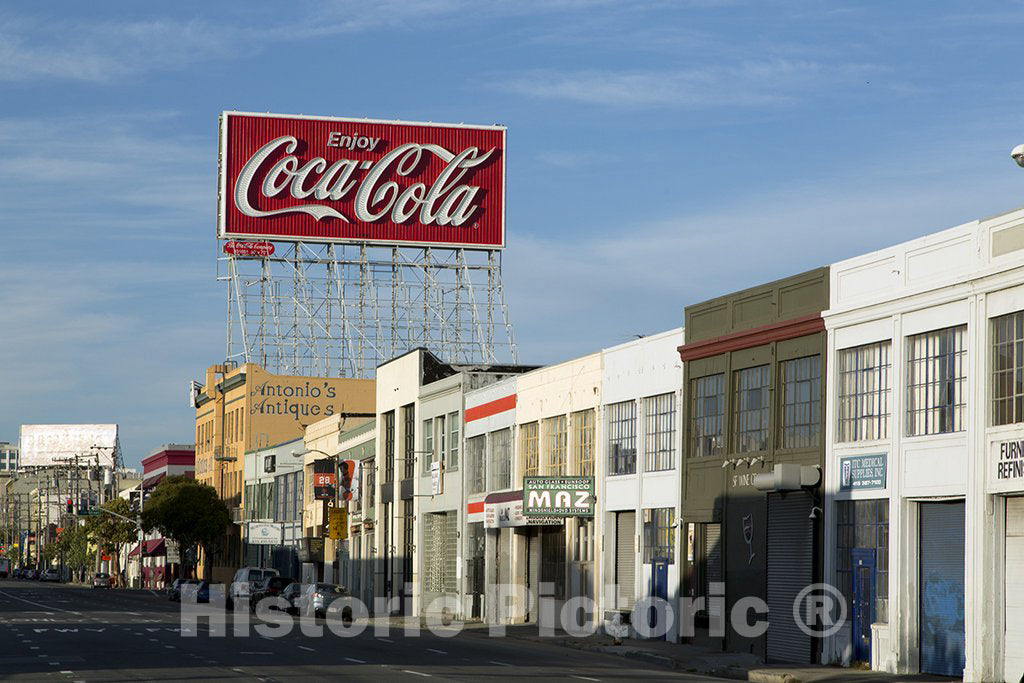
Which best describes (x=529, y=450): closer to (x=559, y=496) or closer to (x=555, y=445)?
(x=555, y=445)

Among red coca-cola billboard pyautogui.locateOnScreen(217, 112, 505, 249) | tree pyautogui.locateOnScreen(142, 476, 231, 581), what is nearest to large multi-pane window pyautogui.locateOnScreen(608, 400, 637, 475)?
red coca-cola billboard pyautogui.locateOnScreen(217, 112, 505, 249)

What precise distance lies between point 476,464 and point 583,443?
466 inches

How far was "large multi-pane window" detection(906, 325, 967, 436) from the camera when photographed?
109 ft

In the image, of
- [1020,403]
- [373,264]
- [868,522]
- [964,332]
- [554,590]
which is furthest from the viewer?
[373,264]

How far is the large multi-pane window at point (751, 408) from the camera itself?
4084cm

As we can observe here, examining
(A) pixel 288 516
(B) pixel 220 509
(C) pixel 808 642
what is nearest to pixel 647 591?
(C) pixel 808 642

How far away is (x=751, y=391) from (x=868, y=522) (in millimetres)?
6227

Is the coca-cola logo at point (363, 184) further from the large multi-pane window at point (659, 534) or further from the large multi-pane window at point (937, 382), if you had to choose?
the large multi-pane window at point (937, 382)

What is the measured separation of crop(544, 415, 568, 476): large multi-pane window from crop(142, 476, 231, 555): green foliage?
57.3m

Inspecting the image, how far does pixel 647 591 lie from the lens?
4712 centimetres

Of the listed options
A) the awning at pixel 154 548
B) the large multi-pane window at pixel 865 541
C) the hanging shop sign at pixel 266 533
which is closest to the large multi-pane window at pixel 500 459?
the large multi-pane window at pixel 865 541

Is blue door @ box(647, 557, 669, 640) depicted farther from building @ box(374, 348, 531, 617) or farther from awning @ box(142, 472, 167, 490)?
awning @ box(142, 472, 167, 490)

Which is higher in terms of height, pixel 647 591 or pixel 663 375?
pixel 663 375

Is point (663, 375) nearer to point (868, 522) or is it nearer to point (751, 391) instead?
point (751, 391)
